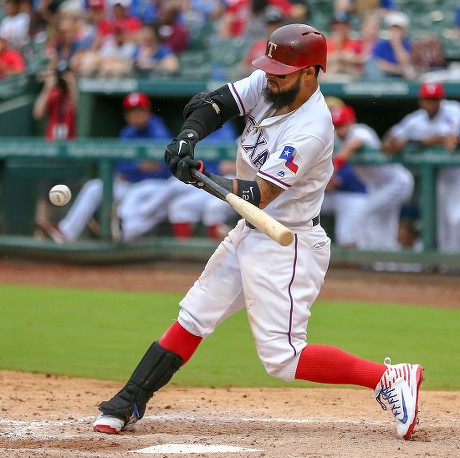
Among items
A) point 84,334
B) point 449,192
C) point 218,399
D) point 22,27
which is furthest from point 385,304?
point 22,27

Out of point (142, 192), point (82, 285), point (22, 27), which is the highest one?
point (22, 27)

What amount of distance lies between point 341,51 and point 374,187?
1667mm

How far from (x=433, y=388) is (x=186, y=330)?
5.61ft

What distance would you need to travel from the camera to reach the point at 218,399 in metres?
4.96

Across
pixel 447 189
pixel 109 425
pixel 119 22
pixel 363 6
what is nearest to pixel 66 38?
pixel 119 22

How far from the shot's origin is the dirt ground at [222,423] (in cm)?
380

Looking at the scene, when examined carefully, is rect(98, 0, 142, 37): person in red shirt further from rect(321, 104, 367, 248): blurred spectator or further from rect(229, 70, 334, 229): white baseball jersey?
rect(229, 70, 334, 229): white baseball jersey

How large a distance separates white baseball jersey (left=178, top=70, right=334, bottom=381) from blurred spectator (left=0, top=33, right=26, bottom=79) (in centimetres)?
847

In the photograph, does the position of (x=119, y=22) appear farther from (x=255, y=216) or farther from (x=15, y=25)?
(x=255, y=216)

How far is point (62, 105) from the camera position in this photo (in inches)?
431

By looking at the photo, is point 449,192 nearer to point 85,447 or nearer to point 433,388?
point 433,388

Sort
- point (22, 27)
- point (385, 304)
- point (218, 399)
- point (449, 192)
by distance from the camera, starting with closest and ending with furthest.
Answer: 1. point (218, 399)
2. point (385, 304)
3. point (449, 192)
4. point (22, 27)

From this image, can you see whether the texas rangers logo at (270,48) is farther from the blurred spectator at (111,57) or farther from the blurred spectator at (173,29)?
the blurred spectator at (173,29)

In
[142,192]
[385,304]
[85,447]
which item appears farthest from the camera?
[142,192]
